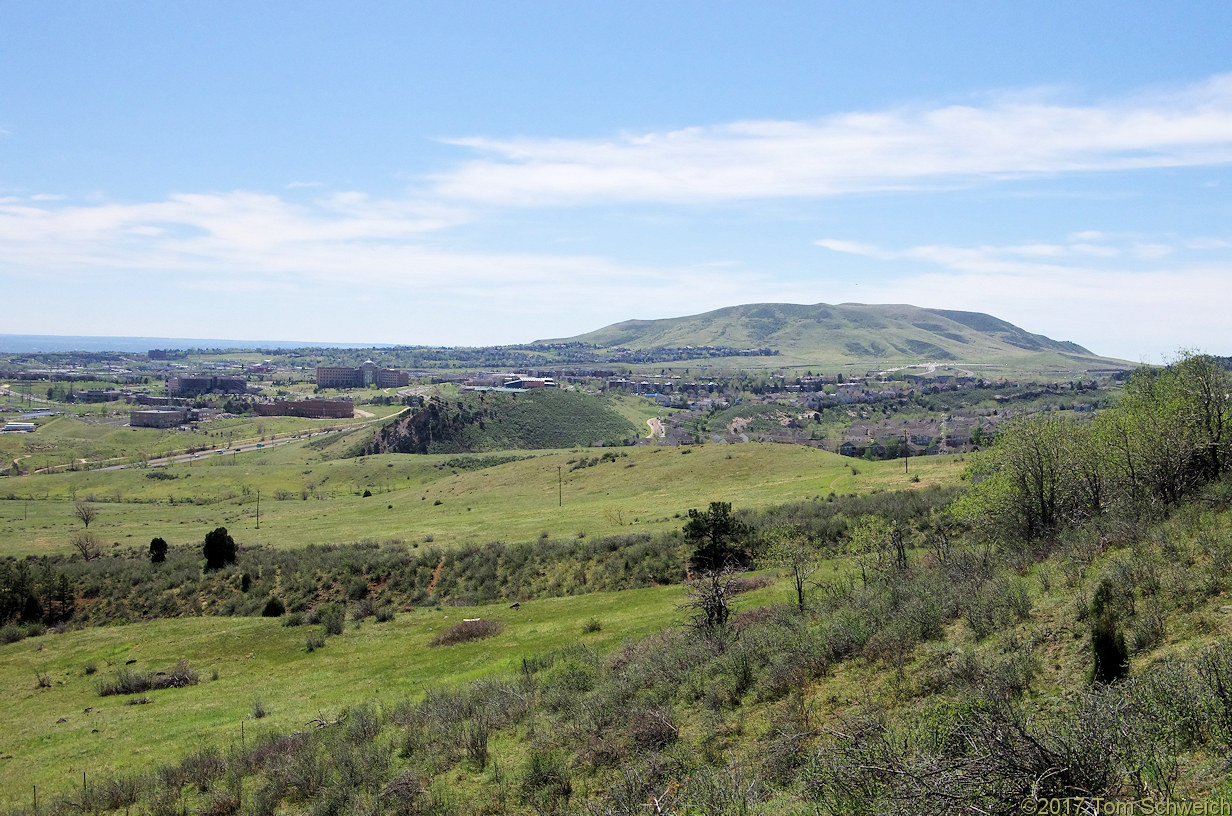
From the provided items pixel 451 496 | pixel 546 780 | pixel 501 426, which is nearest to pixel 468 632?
pixel 546 780

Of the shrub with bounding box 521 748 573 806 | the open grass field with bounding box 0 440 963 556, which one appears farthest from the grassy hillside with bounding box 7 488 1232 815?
the open grass field with bounding box 0 440 963 556

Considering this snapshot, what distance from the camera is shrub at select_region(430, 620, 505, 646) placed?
86.6 feet

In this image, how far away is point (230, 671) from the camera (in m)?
25.5

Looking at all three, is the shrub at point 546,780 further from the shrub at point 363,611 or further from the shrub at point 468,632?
the shrub at point 363,611

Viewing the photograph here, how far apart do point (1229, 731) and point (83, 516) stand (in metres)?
75.9

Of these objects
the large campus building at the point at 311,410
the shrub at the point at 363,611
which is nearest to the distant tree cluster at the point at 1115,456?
the shrub at the point at 363,611

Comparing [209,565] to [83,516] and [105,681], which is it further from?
[83,516]

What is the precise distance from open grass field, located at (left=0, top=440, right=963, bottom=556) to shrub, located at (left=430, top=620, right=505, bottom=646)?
51.1 feet

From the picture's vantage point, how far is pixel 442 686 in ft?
64.7

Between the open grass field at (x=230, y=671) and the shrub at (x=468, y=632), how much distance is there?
49cm

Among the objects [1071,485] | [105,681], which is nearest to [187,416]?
[105,681]

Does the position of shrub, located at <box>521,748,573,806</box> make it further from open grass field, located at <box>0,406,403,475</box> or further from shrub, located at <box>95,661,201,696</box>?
open grass field, located at <box>0,406,403,475</box>

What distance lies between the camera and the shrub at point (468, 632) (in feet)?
86.6

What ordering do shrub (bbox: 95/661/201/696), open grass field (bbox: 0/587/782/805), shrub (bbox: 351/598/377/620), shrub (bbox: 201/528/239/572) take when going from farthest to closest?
shrub (bbox: 201/528/239/572), shrub (bbox: 351/598/377/620), shrub (bbox: 95/661/201/696), open grass field (bbox: 0/587/782/805)
